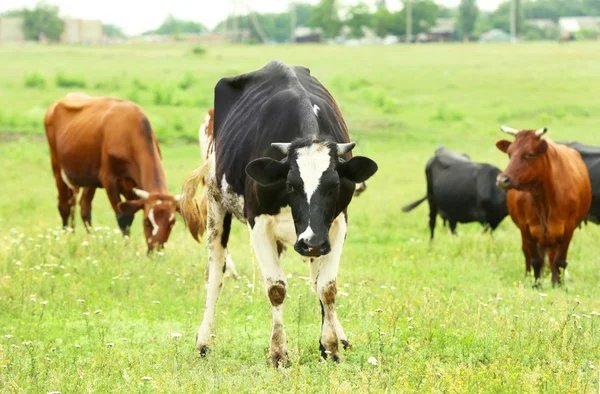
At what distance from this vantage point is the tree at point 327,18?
4433 inches

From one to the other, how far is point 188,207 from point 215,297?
1.81 meters

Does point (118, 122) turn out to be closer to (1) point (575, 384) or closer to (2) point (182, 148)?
(1) point (575, 384)

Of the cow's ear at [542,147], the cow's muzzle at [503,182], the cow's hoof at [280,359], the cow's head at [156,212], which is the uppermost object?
the cow's ear at [542,147]

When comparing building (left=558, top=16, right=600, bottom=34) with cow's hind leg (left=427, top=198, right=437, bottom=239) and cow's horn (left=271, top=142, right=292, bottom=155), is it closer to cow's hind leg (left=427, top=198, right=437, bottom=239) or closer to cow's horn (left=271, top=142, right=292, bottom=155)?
cow's hind leg (left=427, top=198, right=437, bottom=239)

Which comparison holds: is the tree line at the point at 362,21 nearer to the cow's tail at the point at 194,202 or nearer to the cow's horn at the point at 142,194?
the cow's horn at the point at 142,194

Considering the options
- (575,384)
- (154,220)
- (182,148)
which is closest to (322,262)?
(575,384)

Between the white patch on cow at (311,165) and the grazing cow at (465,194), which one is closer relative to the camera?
the white patch on cow at (311,165)

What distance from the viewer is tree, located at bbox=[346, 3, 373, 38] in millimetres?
112750

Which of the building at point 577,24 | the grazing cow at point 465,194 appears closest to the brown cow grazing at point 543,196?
the grazing cow at point 465,194

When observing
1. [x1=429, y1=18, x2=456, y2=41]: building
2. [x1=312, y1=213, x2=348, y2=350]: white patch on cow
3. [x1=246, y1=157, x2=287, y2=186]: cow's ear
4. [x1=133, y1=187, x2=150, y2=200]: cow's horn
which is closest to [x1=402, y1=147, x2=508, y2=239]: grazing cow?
[x1=133, y1=187, x2=150, y2=200]: cow's horn

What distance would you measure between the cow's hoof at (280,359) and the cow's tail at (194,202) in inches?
81.9

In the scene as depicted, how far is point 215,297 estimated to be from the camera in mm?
7609

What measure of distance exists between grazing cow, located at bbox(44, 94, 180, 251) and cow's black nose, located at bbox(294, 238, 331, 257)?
590 cm

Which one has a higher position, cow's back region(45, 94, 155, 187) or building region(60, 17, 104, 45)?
cow's back region(45, 94, 155, 187)
